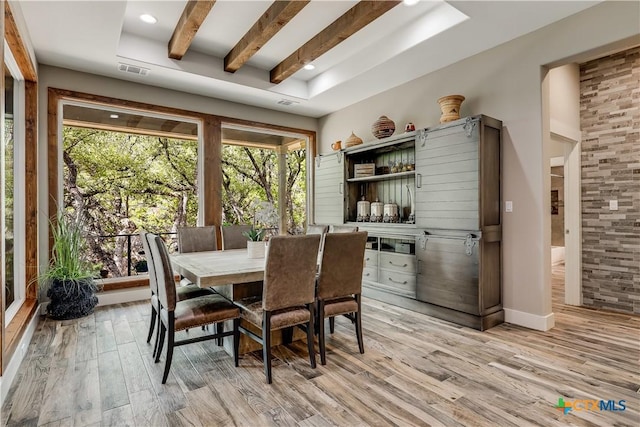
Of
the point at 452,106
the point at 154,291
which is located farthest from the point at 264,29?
the point at 154,291

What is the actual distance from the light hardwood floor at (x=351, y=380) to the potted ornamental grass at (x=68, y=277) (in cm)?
32

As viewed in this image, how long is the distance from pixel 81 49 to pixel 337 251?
131 inches

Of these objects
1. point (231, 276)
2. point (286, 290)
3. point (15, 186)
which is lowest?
point (286, 290)

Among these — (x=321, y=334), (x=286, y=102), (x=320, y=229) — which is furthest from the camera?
(x=286, y=102)

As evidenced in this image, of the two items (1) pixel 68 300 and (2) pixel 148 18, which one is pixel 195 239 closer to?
(1) pixel 68 300

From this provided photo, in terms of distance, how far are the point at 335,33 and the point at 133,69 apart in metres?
2.36

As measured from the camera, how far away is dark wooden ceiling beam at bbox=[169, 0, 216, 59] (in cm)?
283

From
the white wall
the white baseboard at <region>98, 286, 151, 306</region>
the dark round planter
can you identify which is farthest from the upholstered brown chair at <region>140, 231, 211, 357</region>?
the white wall

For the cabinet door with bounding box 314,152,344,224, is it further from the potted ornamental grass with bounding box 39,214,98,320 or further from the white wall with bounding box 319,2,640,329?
the potted ornamental grass with bounding box 39,214,98,320

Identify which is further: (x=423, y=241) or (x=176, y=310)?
(x=423, y=241)

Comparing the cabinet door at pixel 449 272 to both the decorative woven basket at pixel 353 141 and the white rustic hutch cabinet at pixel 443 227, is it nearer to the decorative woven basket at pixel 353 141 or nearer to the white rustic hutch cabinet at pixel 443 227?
the white rustic hutch cabinet at pixel 443 227

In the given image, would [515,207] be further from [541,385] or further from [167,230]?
[167,230]

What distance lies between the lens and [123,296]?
4.29 m

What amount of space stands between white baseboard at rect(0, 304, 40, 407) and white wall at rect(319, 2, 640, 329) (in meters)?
4.00
